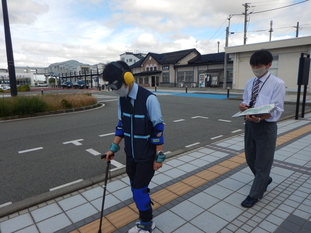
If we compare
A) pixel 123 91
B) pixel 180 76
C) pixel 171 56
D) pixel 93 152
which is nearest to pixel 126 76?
pixel 123 91

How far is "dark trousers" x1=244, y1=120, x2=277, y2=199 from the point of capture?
2801mm

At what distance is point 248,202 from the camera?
9.64 ft

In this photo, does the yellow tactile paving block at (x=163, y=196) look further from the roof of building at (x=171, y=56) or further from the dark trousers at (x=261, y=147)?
the roof of building at (x=171, y=56)

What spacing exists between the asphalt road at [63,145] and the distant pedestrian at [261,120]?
247 centimetres

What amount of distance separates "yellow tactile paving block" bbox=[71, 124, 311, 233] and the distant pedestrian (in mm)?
881

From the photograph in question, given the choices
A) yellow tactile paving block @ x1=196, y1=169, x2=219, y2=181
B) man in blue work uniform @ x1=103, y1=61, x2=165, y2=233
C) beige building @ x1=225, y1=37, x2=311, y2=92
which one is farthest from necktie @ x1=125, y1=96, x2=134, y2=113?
beige building @ x1=225, y1=37, x2=311, y2=92

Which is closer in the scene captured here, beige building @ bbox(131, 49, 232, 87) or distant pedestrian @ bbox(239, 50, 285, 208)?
distant pedestrian @ bbox(239, 50, 285, 208)

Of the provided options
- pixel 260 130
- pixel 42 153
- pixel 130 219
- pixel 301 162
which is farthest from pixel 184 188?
pixel 42 153

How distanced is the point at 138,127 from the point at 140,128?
0.02 m

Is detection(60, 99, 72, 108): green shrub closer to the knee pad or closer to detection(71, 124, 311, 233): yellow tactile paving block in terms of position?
detection(71, 124, 311, 233): yellow tactile paving block

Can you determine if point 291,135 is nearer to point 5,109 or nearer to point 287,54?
point 5,109

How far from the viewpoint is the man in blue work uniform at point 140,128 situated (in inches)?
84.3

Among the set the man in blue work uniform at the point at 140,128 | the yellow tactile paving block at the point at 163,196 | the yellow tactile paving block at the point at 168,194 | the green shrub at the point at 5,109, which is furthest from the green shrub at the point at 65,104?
the man in blue work uniform at the point at 140,128

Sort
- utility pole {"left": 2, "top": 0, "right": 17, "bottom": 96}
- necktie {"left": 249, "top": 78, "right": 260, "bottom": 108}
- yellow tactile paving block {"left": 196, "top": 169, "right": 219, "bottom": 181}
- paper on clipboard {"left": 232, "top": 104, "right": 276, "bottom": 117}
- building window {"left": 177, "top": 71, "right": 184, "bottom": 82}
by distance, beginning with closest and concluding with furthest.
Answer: paper on clipboard {"left": 232, "top": 104, "right": 276, "bottom": 117} → necktie {"left": 249, "top": 78, "right": 260, "bottom": 108} → yellow tactile paving block {"left": 196, "top": 169, "right": 219, "bottom": 181} → utility pole {"left": 2, "top": 0, "right": 17, "bottom": 96} → building window {"left": 177, "top": 71, "right": 184, "bottom": 82}
